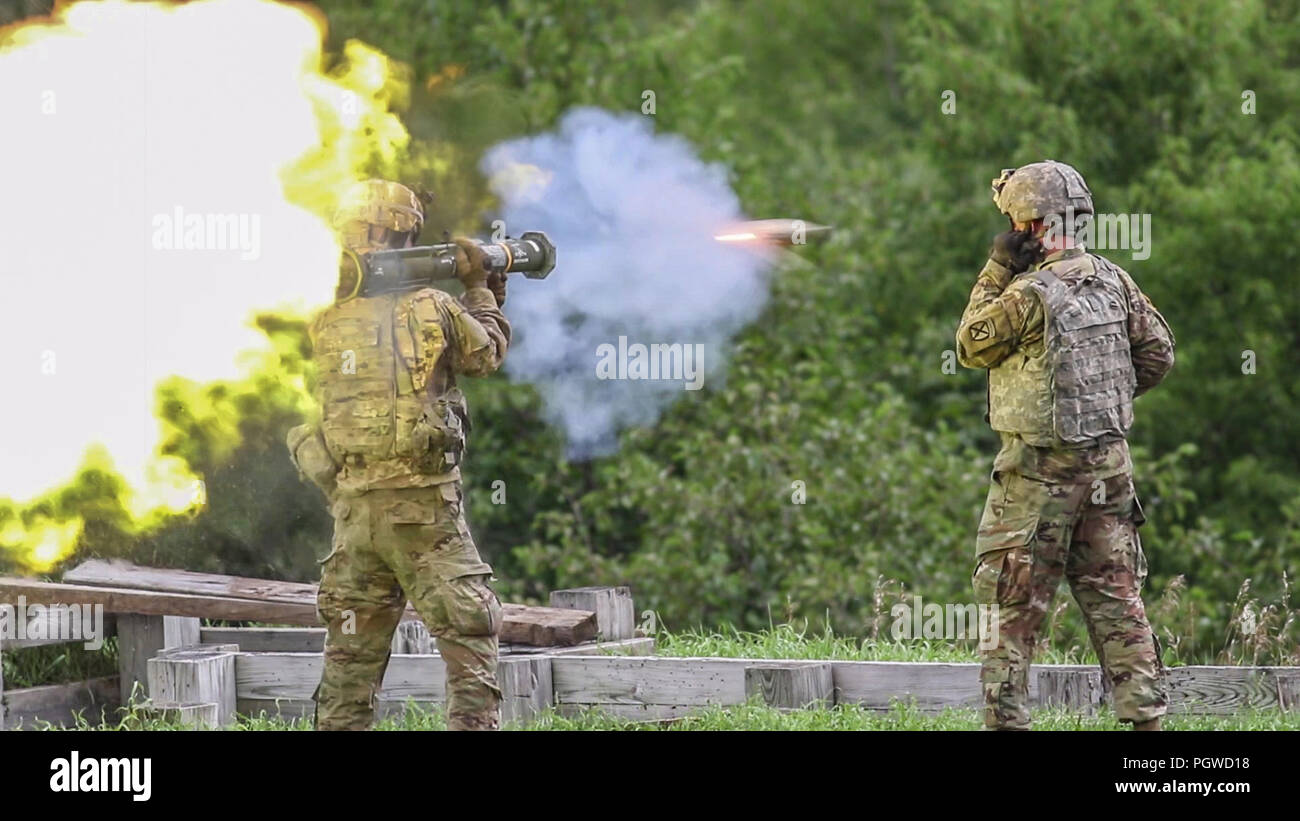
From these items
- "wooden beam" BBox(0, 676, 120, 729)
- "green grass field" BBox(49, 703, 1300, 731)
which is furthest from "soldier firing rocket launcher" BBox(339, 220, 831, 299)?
"wooden beam" BBox(0, 676, 120, 729)

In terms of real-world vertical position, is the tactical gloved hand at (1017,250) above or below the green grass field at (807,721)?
above

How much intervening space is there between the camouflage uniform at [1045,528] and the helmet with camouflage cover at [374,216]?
7.36 ft

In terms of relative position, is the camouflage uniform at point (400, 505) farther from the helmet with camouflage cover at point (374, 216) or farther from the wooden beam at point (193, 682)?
the wooden beam at point (193, 682)

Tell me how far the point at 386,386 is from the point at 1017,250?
2529mm

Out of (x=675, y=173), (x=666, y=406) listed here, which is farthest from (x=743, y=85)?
(x=675, y=173)

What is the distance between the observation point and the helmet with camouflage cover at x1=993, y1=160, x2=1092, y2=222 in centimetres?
729

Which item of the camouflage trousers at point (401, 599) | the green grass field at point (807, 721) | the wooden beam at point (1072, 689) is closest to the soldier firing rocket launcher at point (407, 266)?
the camouflage trousers at point (401, 599)

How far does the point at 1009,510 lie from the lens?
7199mm

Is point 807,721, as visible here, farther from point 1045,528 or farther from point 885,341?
point 885,341

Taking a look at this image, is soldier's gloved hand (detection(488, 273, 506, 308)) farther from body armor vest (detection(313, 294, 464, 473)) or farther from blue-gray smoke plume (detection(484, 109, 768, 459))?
blue-gray smoke plume (detection(484, 109, 768, 459))

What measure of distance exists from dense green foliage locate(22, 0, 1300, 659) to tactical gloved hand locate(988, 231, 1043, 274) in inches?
109

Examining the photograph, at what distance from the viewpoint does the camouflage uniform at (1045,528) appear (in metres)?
7.09
